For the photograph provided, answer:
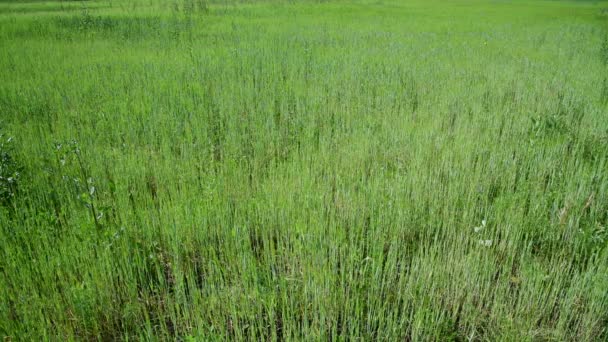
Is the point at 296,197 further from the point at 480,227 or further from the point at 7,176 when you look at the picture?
the point at 7,176

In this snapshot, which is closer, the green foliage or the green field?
the green field

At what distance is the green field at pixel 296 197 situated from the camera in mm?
2373

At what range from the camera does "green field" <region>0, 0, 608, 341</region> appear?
2.37 m

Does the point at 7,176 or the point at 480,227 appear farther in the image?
the point at 7,176

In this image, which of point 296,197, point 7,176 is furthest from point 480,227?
point 7,176

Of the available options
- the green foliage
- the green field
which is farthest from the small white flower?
the green foliage

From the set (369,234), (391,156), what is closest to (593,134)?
(391,156)

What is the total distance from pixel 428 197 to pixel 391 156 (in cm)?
88

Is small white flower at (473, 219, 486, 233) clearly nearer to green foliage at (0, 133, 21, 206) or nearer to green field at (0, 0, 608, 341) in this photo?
green field at (0, 0, 608, 341)

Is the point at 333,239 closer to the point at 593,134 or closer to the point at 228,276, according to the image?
the point at 228,276

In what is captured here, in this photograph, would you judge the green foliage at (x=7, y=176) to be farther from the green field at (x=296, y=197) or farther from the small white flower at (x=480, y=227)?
the small white flower at (x=480, y=227)

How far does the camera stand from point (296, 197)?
3375 mm

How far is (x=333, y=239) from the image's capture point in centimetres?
290

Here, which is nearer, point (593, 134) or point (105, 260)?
point (105, 260)
